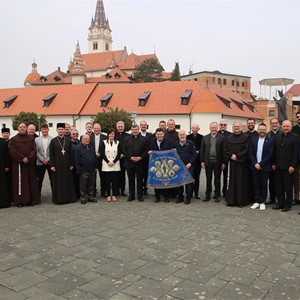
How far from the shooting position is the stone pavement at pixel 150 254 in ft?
12.2

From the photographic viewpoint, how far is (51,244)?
17.3 ft

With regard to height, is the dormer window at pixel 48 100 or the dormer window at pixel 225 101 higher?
the dormer window at pixel 48 100

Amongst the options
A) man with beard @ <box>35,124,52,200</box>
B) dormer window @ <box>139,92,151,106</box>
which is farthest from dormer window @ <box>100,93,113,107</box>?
man with beard @ <box>35,124,52,200</box>

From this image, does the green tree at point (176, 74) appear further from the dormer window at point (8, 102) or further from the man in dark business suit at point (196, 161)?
the man in dark business suit at point (196, 161)

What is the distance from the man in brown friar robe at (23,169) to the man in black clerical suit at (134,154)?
228cm

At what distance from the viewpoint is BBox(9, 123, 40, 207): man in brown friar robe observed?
8.27 metres

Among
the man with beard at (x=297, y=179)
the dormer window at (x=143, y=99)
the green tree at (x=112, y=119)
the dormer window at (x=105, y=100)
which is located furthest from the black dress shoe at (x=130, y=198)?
the dormer window at (x=105, y=100)

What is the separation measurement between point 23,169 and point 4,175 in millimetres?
458

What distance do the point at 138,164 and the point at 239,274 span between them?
515 centimetres

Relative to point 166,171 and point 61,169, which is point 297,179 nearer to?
point 166,171

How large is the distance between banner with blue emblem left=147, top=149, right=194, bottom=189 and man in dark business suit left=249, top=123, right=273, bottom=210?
1559 millimetres

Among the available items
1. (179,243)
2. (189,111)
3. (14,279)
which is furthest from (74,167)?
(189,111)

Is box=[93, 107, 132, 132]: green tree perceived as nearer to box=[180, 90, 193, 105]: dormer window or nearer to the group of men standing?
box=[180, 90, 193, 105]: dormer window

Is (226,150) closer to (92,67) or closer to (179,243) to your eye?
(179,243)
